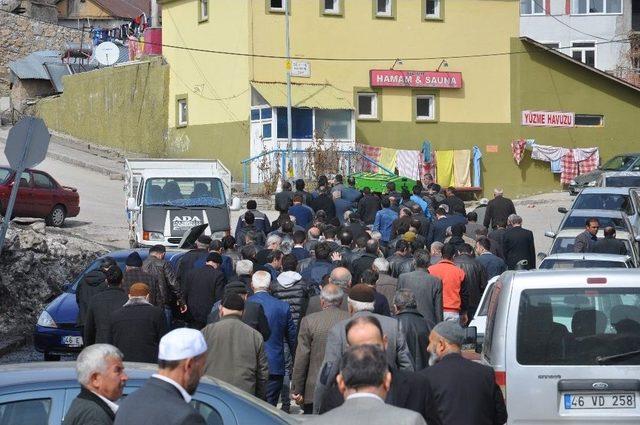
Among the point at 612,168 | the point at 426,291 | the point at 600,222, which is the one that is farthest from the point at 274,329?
the point at 612,168

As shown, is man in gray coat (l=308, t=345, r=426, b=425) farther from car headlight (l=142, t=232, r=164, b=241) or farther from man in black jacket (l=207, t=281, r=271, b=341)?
car headlight (l=142, t=232, r=164, b=241)

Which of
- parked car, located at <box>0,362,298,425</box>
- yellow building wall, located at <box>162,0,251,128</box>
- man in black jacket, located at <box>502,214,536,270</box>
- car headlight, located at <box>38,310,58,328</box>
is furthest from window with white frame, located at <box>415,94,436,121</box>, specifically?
parked car, located at <box>0,362,298,425</box>

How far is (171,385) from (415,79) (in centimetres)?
3600

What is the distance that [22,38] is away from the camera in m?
59.8

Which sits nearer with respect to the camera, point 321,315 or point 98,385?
point 98,385

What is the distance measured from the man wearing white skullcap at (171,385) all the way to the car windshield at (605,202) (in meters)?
18.4

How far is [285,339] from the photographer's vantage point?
1077 cm

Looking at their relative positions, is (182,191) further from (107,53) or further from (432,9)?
(107,53)

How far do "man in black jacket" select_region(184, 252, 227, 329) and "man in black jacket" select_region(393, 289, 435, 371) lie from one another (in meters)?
4.09

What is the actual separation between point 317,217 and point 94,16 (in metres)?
63.2

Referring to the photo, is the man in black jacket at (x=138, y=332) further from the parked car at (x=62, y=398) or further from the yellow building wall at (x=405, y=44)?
the yellow building wall at (x=405, y=44)

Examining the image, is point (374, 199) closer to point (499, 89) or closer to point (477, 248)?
point (477, 248)

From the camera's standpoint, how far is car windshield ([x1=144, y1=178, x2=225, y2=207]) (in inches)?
917

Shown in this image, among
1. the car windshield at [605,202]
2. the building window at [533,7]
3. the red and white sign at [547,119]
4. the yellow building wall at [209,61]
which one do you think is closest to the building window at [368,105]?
the yellow building wall at [209,61]
